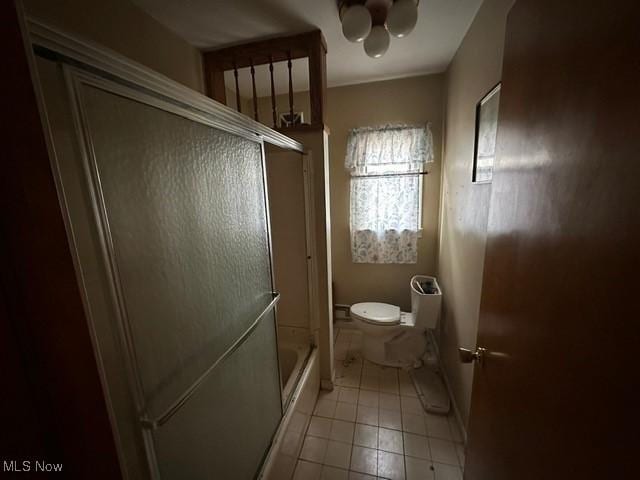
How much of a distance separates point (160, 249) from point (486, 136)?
4.84 ft

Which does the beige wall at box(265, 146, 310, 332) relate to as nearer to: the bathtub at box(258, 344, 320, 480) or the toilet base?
the bathtub at box(258, 344, 320, 480)

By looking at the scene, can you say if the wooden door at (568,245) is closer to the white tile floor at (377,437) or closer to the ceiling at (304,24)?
the white tile floor at (377,437)

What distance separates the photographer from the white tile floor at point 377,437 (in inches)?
52.6

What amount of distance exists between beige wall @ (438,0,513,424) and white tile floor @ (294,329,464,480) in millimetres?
228

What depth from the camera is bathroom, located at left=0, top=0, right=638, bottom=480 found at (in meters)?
0.40

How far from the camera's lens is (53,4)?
949 mm

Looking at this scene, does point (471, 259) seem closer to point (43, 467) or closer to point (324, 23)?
point (324, 23)

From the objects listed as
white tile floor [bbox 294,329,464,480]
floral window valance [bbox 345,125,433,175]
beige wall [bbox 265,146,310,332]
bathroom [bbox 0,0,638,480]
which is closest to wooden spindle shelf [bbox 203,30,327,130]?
bathroom [bbox 0,0,638,480]

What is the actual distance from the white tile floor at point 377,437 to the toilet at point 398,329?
6.5 inches

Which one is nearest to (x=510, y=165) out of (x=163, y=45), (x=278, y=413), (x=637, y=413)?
(x=637, y=413)

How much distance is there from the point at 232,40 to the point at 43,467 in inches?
77.1

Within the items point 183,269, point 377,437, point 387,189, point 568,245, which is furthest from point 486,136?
point 377,437

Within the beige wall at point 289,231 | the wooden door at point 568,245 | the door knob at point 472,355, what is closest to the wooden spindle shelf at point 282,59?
the beige wall at point 289,231
